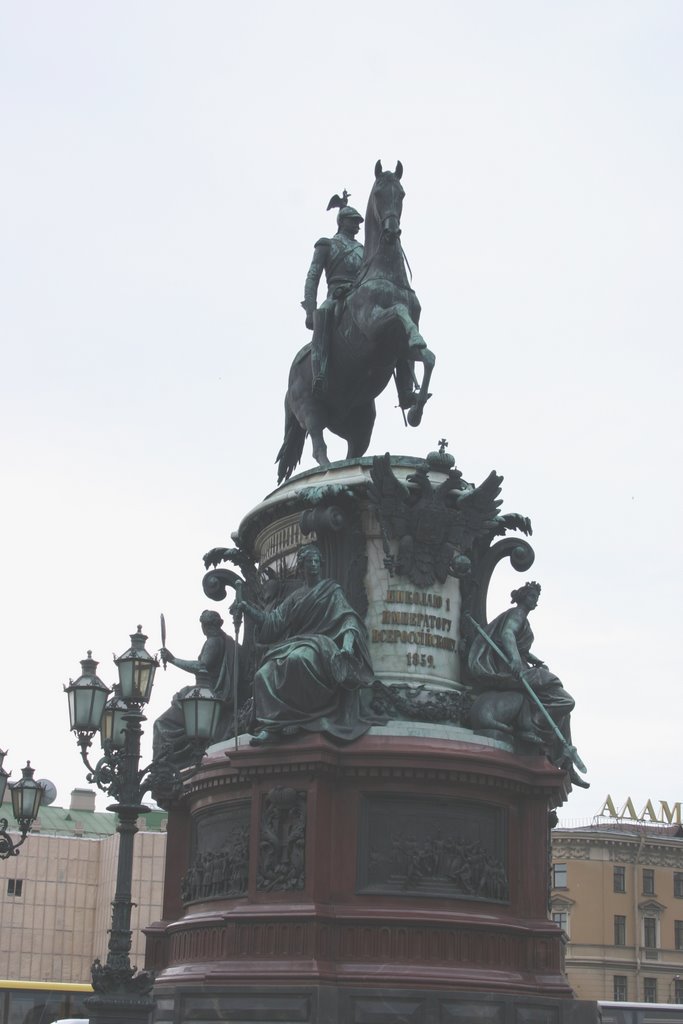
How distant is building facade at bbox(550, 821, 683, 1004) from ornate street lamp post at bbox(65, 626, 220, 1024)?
207 ft

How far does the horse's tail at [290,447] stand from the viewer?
1011 inches

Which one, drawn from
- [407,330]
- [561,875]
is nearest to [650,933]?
[561,875]

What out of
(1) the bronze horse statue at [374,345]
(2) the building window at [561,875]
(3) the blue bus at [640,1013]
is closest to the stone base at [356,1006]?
(1) the bronze horse statue at [374,345]

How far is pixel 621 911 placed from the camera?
80875mm

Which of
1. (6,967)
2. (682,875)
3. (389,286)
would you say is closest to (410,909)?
(389,286)

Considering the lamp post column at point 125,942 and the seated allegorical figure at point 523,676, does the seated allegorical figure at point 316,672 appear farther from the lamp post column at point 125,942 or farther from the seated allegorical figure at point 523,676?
the lamp post column at point 125,942

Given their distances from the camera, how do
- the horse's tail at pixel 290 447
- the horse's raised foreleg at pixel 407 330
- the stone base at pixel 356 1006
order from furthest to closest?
the horse's tail at pixel 290 447, the horse's raised foreleg at pixel 407 330, the stone base at pixel 356 1006

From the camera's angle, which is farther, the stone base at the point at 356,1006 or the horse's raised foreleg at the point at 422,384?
the horse's raised foreleg at the point at 422,384

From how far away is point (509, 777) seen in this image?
2034 cm

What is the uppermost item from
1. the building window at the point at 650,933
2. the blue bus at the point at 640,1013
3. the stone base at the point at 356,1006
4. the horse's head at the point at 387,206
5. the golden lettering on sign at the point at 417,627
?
the horse's head at the point at 387,206

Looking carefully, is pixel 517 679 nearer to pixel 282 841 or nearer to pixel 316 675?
pixel 316 675

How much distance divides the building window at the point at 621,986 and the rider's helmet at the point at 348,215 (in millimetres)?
61565

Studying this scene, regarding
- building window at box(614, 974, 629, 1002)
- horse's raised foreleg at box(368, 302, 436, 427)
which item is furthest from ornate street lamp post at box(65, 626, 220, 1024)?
building window at box(614, 974, 629, 1002)

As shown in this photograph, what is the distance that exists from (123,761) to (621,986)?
66644 millimetres
